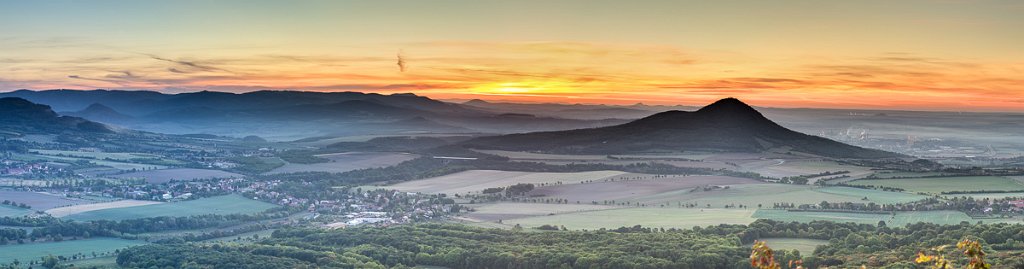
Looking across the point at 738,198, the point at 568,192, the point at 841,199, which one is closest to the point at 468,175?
the point at 568,192

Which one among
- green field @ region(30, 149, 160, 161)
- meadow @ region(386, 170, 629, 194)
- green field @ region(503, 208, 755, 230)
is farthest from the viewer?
green field @ region(30, 149, 160, 161)

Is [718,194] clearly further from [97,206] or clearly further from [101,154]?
[101,154]

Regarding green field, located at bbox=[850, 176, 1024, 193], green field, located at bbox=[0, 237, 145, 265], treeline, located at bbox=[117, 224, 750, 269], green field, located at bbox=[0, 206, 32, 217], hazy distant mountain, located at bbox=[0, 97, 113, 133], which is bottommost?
green field, located at bbox=[0, 237, 145, 265]

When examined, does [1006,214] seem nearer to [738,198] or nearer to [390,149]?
[738,198]

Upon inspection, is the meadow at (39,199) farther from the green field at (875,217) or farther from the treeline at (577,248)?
the green field at (875,217)

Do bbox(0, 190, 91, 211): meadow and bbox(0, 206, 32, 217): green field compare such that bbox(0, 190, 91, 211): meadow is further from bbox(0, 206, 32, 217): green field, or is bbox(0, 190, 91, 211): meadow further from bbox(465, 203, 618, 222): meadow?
bbox(465, 203, 618, 222): meadow

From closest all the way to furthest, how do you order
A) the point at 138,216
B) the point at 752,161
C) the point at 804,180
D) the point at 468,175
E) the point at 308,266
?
the point at 308,266 → the point at 138,216 → the point at 804,180 → the point at 468,175 → the point at 752,161

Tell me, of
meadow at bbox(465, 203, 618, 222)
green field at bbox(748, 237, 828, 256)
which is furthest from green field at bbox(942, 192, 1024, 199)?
meadow at bbox(465, 203, 618, 222)
